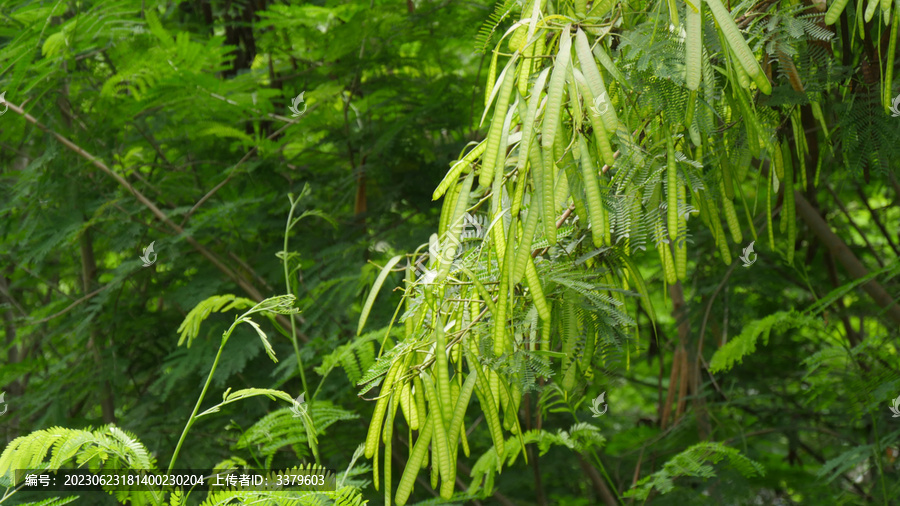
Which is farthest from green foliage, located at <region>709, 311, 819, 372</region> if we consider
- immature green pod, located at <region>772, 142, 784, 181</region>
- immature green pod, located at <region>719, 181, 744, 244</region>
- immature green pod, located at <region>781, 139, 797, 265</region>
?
immature green pod, located at <region>719, 181, 744, 244</region>

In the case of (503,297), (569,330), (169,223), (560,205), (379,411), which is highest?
(560,205)

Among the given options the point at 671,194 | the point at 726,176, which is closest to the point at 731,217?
the point at 726,176

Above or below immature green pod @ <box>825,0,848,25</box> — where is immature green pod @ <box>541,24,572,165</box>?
below

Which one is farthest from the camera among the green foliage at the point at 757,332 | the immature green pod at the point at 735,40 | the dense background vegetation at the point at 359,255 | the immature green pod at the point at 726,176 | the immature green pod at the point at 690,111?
the green foliage at the point at 757,332

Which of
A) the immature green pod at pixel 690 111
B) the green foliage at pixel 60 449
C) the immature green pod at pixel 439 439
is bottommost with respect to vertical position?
the green foliage at pixel 60 449

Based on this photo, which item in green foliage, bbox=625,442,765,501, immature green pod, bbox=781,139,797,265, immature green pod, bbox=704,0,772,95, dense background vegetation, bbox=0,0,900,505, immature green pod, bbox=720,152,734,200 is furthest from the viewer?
green foliage, bbox=625,442,765,501

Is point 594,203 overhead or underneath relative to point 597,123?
underneath

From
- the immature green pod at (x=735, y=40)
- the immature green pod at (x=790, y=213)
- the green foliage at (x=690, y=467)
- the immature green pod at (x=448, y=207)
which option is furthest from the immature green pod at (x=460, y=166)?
the green foliage at (x=690, y=467)

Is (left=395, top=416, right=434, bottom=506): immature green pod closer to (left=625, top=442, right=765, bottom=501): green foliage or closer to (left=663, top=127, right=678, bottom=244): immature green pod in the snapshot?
(left=663, top=127, right=678, bottom=244): immature green pod

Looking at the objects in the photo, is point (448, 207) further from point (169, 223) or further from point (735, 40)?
point (169, 223)

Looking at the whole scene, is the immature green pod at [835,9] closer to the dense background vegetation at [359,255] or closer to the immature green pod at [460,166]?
the dense background vegetation at [359,255]

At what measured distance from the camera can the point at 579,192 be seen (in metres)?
1.12

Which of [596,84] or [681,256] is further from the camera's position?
[681,256]

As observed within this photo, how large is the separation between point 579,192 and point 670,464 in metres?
1.40
